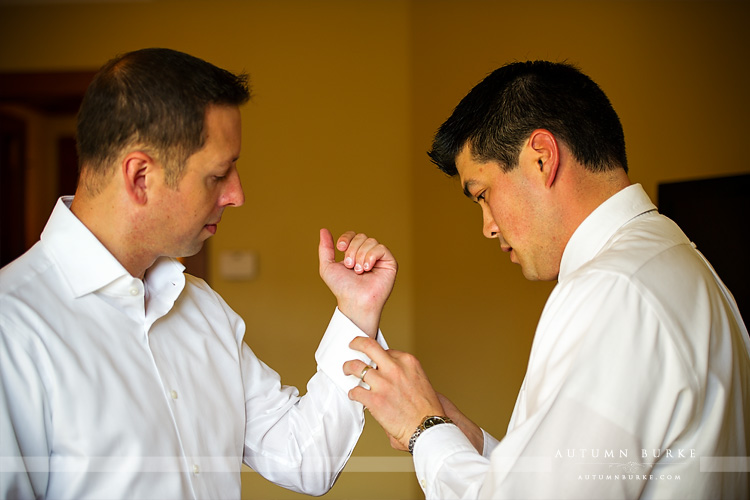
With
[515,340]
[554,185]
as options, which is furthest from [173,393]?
[515,340]

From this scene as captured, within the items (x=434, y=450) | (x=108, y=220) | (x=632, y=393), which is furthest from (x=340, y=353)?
(x=632, y=393)

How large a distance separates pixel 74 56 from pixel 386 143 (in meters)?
1.28

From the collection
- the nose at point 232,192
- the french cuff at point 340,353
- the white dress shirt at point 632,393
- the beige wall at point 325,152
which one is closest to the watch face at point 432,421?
the white dress shirt at point 632,393

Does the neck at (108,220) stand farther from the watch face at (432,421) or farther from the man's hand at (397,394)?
the watch face at (432,421)

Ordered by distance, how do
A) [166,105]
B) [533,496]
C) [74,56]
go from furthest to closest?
[74,56] → [166,105] → [533,496]

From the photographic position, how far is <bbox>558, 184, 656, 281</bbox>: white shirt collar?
3.24 ft

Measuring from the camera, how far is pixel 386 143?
270cm

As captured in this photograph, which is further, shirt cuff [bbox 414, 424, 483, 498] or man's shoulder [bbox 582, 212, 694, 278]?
shirt cuff [bbox 414, 424, 483, 498]

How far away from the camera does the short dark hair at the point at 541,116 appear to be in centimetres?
104

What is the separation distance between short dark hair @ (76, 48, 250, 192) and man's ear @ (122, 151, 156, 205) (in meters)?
0.02

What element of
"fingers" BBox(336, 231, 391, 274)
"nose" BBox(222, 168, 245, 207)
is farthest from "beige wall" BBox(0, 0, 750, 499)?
"nose" BBox(222, 168, 245, 207)

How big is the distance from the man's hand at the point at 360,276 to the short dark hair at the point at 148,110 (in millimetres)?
337

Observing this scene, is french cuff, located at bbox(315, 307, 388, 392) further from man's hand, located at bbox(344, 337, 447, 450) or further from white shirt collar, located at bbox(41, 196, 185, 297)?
white shirt collar, located at bbox(41, 196, 185, 297)

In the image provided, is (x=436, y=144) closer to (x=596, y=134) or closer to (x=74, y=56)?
(x=596, y=134)
